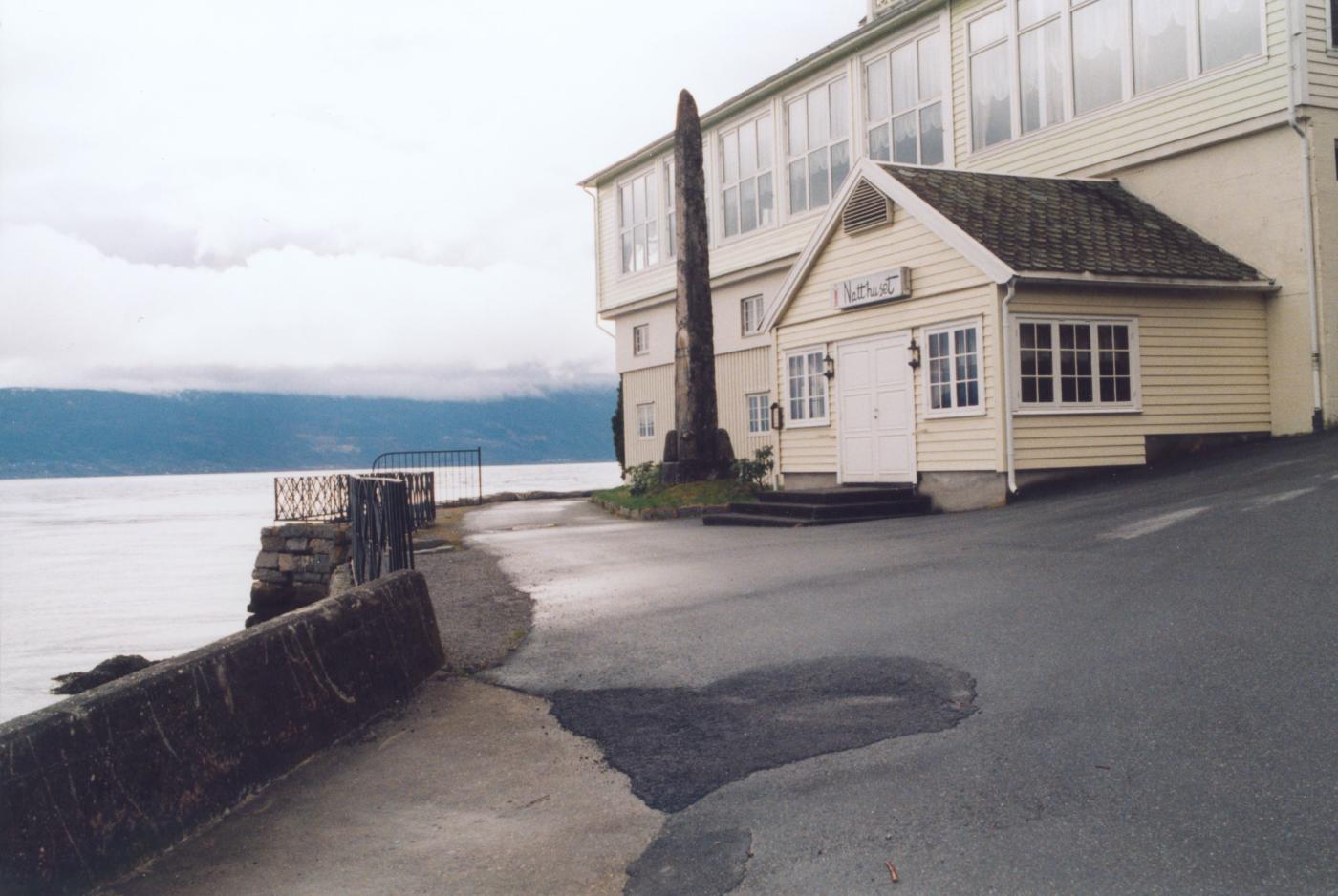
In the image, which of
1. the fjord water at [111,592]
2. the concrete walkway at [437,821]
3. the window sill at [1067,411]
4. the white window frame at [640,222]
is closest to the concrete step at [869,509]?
the window sill at [1067,411]

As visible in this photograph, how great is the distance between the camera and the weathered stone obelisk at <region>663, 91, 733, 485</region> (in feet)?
82.1

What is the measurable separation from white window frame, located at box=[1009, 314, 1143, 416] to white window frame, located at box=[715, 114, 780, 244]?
11429 millimetres

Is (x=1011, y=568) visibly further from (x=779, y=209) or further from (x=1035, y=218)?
(x=779, y=209)

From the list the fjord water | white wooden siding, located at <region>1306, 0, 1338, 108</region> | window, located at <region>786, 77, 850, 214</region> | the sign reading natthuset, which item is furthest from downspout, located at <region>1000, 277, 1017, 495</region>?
the fjord water

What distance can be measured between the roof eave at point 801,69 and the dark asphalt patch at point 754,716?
18.8 metres

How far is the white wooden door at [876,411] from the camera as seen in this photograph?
1850 centimetres

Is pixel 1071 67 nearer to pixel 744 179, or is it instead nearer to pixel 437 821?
pixel 744 179

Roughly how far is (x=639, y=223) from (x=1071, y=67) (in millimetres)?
15359

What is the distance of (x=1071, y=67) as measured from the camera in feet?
65.4

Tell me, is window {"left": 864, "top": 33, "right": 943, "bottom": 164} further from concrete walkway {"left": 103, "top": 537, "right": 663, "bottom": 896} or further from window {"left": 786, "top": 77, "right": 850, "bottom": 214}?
concrete walkway {"left": 103, "top": 537, "right": 663, "bottom": 896}

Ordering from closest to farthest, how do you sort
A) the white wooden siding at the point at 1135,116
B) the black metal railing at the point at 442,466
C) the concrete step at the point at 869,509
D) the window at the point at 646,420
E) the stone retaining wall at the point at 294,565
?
the white wooden siding at the point at 1135,116 < the concrete step at the point at 869,509 < the stone retaining wall at the point at 294,565 < the black metal railing at the point at 442,466 < the window at the point at 646,420

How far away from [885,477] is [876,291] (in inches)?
122

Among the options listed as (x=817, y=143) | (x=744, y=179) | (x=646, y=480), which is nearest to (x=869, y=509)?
(x=646, y=480)

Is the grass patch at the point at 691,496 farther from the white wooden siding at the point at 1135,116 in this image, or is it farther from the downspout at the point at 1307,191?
the downspout at the point at 1307,191
